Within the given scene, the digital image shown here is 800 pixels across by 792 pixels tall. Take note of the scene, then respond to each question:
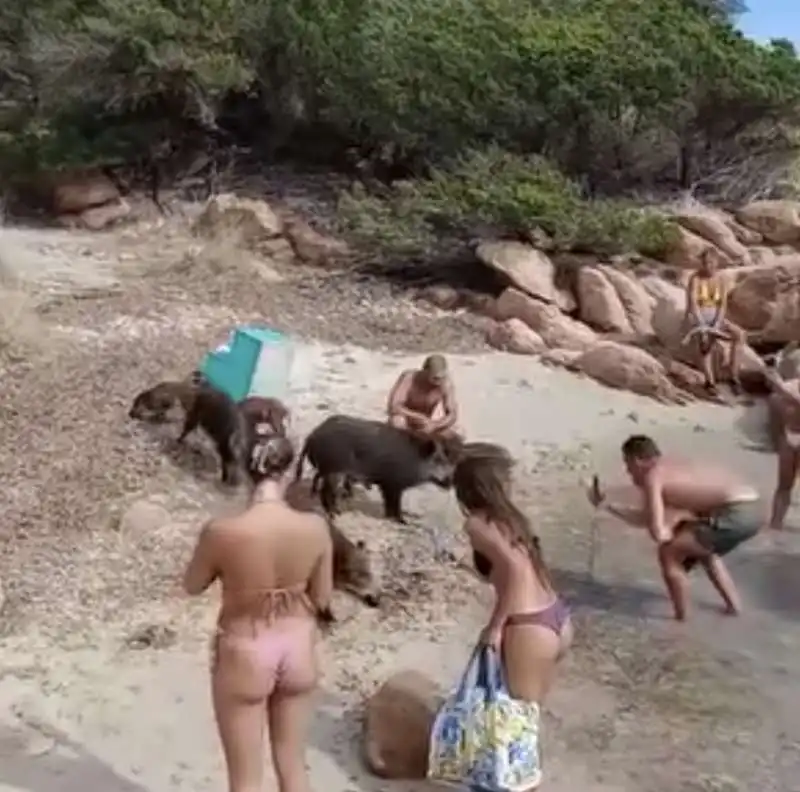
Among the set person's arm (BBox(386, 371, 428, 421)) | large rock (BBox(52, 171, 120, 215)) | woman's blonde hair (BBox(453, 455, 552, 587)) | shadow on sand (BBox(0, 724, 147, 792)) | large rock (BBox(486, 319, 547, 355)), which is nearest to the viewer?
woman's blonde hair (BBox(453, 455, 552, 587))

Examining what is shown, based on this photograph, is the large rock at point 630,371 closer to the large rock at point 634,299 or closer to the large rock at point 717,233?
the large rock at point 634,299

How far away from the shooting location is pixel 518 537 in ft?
15.1

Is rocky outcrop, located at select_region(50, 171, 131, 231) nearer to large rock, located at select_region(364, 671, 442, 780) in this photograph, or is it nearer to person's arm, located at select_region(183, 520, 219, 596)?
large rock, located at select_region(364, 671, 442, 780)

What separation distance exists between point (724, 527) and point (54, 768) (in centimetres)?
328

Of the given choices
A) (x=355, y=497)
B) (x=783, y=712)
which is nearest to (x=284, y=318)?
(x=355, y=497)

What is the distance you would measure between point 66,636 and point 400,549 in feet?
6.85

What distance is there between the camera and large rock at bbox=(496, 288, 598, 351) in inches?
521

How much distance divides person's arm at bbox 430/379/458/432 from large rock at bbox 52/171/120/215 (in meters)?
10.7

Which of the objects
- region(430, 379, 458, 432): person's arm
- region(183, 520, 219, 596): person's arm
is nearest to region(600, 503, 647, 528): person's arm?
region(430, 379, 458, 432): person's arm

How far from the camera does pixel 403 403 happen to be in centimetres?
910

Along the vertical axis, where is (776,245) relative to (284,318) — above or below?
above

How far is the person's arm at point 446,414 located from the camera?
888 centimetres

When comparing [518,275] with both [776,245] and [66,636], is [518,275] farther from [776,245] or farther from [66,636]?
[66,636]

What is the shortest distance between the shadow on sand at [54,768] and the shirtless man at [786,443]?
486cm
